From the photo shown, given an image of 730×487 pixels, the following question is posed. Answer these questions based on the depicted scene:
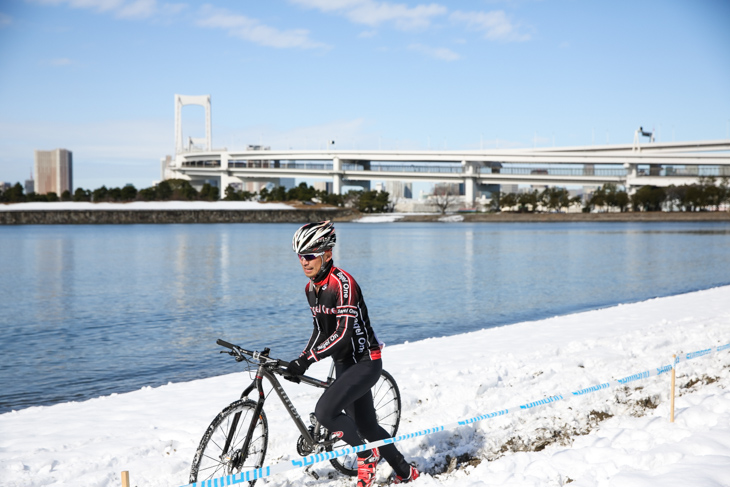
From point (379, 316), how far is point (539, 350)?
26.9 ft

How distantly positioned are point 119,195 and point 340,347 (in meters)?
151

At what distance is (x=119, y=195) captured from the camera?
144250 mm

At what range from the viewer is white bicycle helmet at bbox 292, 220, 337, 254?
435 cm

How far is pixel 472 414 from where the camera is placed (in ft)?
22.5

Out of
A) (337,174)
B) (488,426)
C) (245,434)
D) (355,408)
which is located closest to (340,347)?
(355,408)

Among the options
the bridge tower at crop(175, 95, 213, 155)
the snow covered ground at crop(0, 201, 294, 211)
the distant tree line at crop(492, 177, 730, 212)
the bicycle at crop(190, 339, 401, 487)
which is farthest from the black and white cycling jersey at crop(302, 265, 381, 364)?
the bridge tower at crop(175, 95, 213, 155)

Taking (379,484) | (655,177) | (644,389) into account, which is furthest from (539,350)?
(655,177)

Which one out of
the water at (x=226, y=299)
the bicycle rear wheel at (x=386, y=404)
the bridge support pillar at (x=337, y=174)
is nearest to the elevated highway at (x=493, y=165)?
the bridge support pillar at (x=337, y=174)

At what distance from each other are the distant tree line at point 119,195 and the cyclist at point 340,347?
146 meters

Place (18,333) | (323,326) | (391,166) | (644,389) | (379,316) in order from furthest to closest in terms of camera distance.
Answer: (391,166)
(379,316)
(18,333)
(644,389)
(323,326)

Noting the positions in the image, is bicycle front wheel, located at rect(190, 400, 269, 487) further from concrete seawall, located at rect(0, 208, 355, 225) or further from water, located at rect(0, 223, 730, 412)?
concrete seawall, located at rect(0, 208, 355, 225)

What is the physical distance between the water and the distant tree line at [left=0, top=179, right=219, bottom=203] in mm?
104431

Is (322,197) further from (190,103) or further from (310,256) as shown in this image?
(310,256)

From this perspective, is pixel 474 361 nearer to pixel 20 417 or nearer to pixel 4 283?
pixel 20 417
